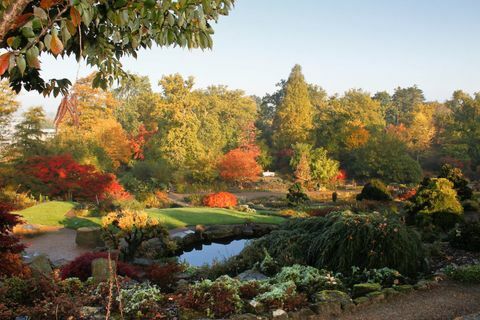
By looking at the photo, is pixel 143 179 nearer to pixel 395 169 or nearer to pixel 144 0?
pixel 395 169

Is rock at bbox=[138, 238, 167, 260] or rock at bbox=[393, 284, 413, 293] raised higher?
rock at bbox=[393, 284, 413, 293]

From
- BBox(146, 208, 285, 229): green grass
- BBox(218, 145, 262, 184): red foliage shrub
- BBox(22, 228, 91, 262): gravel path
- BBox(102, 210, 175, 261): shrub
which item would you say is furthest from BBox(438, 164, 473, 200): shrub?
BBox(218, 145, 262, 184): red foliage shrub

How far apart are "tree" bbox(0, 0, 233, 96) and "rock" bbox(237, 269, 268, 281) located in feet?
19.0

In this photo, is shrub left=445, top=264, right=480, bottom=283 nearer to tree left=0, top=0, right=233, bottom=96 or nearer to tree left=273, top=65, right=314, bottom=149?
tree left=0, top=0, right=233, bottom=96

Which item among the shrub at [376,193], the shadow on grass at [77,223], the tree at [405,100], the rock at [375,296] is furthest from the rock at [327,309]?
the tree at [405,100]

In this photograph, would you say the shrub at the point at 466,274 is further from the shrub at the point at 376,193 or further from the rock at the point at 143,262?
the shrub at the point at 376,193

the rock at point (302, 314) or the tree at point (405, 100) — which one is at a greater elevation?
the tree at point (405, 100)

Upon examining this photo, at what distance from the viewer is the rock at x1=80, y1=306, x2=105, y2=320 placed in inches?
218

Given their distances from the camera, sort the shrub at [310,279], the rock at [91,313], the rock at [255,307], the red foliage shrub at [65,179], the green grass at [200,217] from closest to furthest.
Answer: the rock at [91,313] < the rock at [255,307] < the shrub at [310,279] < the green grass at [200,217] < the red foliage shrub at [65,179]

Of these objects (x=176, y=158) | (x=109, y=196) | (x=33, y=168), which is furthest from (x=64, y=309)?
(x=176, y=158)

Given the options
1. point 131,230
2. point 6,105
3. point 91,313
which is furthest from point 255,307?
point 6,105

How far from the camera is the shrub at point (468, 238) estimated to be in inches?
361

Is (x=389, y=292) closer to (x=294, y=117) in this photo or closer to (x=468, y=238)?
(x=468, y=238)

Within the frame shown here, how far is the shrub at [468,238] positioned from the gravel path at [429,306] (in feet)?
7.36
